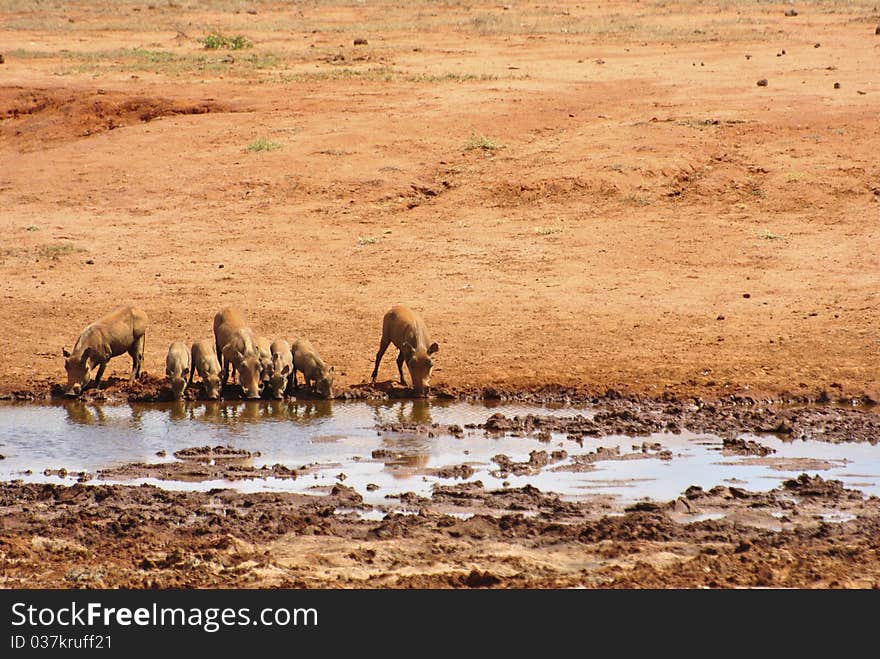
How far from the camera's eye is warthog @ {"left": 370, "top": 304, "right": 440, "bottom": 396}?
14.9 meters

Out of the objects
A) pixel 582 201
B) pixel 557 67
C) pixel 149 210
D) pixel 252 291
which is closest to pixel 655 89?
pixel 557 67

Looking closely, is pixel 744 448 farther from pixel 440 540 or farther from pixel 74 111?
pixel 74 111

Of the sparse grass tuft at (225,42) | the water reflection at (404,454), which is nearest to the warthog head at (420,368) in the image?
the water reflection at (404,454)

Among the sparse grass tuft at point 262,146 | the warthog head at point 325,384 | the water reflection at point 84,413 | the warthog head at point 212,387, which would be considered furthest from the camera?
the sparse grass tuft at point 262,146

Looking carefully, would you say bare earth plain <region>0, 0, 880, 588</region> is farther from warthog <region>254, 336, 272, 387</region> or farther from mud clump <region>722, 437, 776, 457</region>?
mud clump <region>722, 437, 776, 457</region>

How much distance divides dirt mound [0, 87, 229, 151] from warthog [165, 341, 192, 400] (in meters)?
14.1

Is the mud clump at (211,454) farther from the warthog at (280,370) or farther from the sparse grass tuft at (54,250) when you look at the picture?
the sparse grass tuft at (54,250)

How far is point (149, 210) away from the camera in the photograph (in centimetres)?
2352

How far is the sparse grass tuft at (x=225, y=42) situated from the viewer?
126 feet

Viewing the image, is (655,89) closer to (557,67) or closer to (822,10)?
(557,67)

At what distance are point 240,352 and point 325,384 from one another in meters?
0.98

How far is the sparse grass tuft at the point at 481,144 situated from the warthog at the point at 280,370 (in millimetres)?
11255

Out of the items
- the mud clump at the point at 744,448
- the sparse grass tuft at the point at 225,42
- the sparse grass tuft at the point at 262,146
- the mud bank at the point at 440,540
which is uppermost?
the sparse grass tuft at the point at 225,42

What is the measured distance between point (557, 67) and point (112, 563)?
86.9 ft
